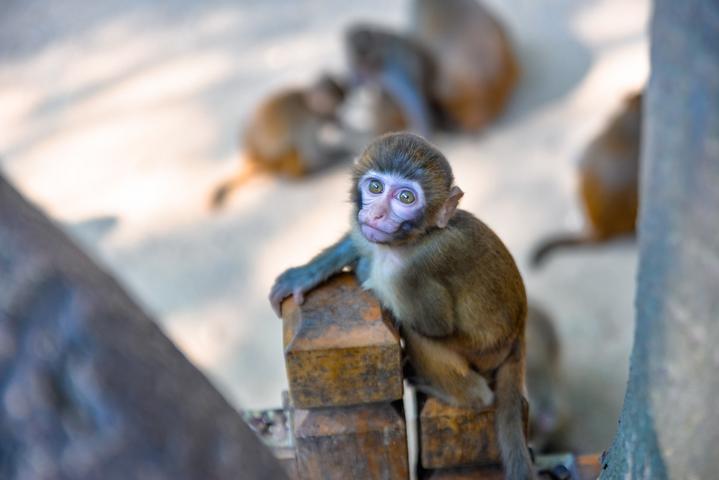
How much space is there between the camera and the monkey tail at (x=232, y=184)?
5.51 m

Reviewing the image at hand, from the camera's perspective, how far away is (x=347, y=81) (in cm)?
596

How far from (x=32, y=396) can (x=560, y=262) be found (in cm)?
440

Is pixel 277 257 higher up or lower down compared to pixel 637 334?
higher up

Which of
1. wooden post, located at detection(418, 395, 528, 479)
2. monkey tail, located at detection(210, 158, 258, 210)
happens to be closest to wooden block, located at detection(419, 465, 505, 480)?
wooden post, located at detection(418, 395, 528, 479)

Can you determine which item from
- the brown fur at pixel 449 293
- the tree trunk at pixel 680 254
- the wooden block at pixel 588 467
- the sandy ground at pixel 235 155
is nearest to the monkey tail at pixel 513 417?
the brown fur at pixel 449 293

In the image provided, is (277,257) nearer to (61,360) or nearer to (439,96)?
(439,96)

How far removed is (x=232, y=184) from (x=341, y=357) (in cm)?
403

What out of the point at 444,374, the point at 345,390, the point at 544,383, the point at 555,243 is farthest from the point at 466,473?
the point at 555,243

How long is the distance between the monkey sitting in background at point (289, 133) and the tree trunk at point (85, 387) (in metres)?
4.81

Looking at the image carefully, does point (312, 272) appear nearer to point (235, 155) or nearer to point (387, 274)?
point (387, 274)

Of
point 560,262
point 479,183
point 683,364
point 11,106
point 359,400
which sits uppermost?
point 11,106

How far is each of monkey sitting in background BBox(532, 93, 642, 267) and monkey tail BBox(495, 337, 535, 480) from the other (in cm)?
274

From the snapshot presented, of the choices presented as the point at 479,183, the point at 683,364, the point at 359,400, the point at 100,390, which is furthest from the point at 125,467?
the point at 479,183

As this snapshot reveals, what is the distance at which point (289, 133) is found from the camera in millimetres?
5594
